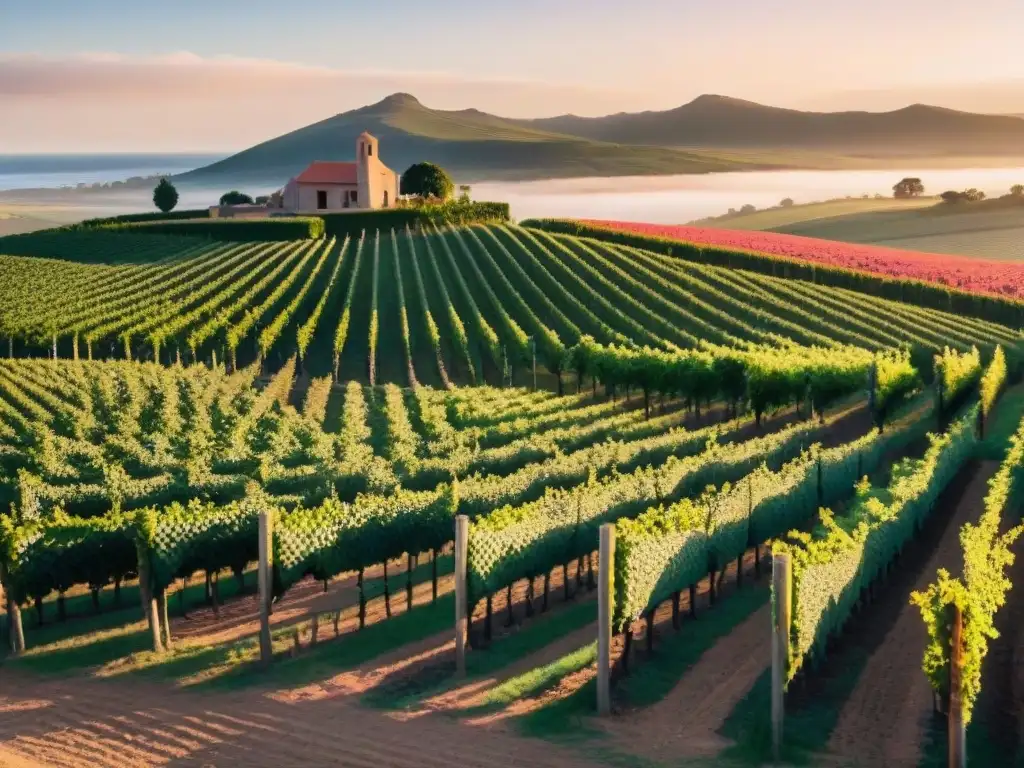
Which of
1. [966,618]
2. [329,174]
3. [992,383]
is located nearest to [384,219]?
[329,174]

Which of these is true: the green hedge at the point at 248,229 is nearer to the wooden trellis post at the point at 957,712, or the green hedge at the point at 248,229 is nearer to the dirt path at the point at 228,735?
the dirt path at the point at 228,735

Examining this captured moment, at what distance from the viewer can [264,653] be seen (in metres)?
18.1

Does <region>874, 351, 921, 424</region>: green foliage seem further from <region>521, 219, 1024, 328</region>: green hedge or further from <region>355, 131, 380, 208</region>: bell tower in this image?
<region>355, 131, 380, 208</region>: bell tower

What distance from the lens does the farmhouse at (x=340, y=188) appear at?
4380 inches

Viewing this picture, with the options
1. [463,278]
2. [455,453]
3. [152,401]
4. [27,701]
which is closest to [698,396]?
[455,453]

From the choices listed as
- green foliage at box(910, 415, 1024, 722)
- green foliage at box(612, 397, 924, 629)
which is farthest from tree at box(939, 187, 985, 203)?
green foliage at box(910, 415, 1024, 722)

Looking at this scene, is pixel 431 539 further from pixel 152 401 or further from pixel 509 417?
pixel 152 401

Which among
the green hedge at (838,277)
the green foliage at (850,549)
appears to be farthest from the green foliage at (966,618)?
the green hedge at (838,277)

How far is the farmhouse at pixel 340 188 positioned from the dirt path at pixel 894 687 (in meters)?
92.8

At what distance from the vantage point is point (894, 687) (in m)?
16.8

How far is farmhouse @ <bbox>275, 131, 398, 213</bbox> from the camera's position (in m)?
111

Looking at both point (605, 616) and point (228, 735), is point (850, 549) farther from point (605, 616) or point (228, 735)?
point (228, 735)

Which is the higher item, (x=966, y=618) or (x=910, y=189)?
(x=910, y=189)

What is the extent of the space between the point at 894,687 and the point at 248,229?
8586cm
